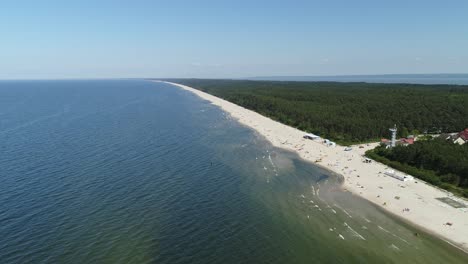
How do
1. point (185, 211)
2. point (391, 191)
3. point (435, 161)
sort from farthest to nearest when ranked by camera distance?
point (435, 161) → point (391, 191) → point (185, 211)

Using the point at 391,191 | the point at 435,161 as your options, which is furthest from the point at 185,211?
the point at 435,161

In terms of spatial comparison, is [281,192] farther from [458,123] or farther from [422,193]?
[458,123]

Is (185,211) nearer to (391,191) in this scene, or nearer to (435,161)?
(391,191)

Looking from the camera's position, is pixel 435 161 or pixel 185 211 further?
pixel 435 161

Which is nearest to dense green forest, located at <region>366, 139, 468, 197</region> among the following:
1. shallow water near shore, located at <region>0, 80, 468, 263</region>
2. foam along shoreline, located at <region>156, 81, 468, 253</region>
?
foam along shoreline, located at <region>156, 81, 468, 253</region>

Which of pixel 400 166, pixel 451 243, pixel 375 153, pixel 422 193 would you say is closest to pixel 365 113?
pixel 375 153

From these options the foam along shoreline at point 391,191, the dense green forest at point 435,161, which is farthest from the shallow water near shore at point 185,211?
the dense green forest at point 435,161
